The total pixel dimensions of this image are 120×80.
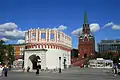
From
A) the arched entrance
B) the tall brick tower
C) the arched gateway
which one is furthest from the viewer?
the tall brick tower

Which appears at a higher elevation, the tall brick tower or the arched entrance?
the tall brick tower

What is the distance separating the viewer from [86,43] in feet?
517

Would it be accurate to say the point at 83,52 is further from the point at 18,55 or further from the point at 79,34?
the point at 18,55

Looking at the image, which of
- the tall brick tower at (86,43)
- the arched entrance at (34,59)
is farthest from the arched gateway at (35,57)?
the tall brick tower at (86,43)

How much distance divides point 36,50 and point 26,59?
432cm

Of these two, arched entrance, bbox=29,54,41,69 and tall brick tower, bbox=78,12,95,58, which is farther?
tall brick tower, bbox=78,12,95,58

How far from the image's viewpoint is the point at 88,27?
164 meters

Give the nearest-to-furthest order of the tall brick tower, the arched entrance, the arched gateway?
the arched gateway, the arched entrance, the tall brick tower

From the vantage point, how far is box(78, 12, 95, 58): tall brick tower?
155m

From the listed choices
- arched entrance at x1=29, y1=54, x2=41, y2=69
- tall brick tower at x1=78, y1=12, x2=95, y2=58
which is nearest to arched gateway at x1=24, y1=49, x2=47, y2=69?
arched entrance at x1=29, y1=54, x2=41, y2=69

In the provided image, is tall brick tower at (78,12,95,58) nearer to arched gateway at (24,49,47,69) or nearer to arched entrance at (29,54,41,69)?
arched entrance at (29,54,41,69)

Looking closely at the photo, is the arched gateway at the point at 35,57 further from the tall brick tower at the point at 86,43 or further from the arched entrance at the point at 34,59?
the tall brick tower at the point at 86,43

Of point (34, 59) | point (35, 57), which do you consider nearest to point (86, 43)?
point (34, 59)

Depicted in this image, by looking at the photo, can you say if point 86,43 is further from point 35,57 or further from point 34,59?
point 35,57
